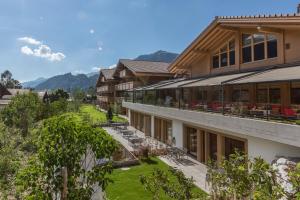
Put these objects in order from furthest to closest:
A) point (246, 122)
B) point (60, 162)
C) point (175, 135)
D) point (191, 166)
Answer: point (175, 135), point (191, 166), point (246, 122), point (60, 162)

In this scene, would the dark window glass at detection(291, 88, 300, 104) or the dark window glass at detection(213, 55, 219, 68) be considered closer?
the dark window glass at detection(291, 88, 300, 104)

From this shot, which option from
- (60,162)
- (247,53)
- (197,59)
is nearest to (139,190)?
(60,162)

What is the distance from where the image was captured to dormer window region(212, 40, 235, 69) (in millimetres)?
22797

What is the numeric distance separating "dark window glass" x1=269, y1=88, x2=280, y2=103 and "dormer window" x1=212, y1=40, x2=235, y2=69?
5.58m

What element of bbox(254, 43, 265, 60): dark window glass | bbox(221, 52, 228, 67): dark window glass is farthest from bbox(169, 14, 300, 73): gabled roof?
bbox(254, 43, 265, 60): dark window glass

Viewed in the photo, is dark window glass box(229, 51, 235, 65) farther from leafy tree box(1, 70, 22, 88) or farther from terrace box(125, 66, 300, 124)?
Answer: leafy tree box(1, 70, 22, 88)

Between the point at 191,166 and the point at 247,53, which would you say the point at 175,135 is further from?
the point at 247,53

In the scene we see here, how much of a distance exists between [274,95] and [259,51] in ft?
12.4

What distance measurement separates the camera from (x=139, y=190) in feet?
49.3

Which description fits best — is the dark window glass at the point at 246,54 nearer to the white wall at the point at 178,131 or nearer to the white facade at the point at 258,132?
the white facade at the point at 258,132

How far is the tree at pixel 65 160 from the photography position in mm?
5621

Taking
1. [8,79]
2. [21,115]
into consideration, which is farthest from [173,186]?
[8,79]

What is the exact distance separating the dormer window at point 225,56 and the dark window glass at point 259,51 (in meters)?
2.92

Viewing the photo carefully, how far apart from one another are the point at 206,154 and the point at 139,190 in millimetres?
6895
